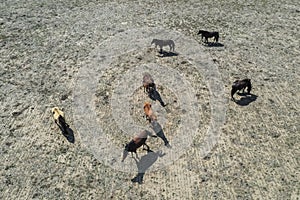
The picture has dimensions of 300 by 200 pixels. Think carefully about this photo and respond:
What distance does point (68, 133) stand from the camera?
10.1m

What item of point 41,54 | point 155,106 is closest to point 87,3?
point 41,54

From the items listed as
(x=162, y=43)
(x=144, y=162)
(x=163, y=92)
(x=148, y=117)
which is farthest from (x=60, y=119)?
(x=162, y=43)

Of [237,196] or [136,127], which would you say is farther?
[136,127]

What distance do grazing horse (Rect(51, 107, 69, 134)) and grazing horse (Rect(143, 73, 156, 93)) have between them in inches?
111

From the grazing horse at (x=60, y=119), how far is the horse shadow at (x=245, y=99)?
557cm

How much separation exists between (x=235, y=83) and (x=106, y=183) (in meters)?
5.29

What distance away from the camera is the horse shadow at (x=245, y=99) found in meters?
11.1

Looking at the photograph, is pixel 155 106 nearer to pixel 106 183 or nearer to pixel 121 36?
pixel 106 183

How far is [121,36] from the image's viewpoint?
1406cm

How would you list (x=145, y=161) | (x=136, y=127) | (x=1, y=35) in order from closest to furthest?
→ (x=145, y=161)
(x=136, y=127)
(x=1, y=35)

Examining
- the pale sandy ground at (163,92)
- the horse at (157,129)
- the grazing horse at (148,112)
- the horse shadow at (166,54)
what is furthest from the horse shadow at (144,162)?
the horse shadow at (166,54)

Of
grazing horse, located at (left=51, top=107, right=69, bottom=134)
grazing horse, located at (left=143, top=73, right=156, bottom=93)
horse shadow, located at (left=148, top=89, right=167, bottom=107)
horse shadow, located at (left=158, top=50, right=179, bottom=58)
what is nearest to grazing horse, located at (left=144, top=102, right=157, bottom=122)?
horse shadow, located at (left=148, top=89, right=167, bottom=107)

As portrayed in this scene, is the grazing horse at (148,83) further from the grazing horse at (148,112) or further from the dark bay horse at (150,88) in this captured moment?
the grazing horse at (148,112)

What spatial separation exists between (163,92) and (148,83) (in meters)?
0.69
